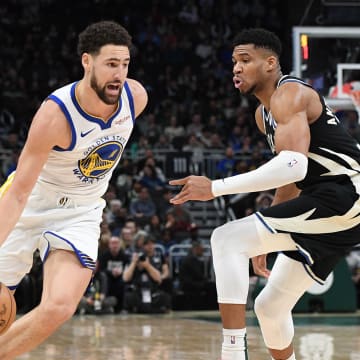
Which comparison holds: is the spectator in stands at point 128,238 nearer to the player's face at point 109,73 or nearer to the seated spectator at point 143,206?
the seated spectator at point 143,206

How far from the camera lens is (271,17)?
22.9 metres

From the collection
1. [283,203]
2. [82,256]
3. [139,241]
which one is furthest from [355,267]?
[82,256]

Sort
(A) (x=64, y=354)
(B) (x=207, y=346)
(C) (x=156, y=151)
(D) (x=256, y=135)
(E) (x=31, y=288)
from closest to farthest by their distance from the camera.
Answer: (A) (x=64, y=354), (B) (x=207, y=346), (E) (x=31, y=288), (C) (x=156, y=151), (D) (x=256, y=135)

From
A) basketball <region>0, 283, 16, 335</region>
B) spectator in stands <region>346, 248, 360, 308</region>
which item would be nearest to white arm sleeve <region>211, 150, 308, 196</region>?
basketball <region>0, 283, 16, 335</region>

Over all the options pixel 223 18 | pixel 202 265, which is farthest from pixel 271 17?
pixel 202 265

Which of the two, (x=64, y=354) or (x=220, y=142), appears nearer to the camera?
(x=64, y=354)

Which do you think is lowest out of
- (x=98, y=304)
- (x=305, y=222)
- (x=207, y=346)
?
(x=98, y=304)

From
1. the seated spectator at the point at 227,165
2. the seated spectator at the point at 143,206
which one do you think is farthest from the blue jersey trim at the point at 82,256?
the seated spectator at the point at 227,165

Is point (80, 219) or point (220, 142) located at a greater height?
point (80, 219)

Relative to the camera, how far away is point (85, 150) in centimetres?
520

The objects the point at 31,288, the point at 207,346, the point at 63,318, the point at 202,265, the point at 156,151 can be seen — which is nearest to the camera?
the point at 63,318

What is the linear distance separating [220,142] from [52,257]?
12860 millimetres

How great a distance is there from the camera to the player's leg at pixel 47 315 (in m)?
4.89

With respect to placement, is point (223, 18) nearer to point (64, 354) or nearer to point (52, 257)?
point (64, 354)
